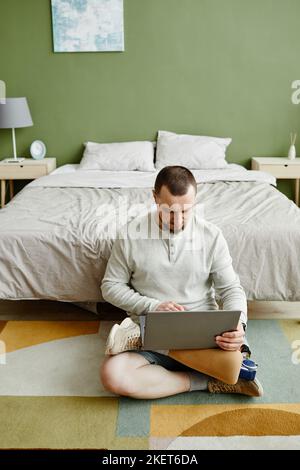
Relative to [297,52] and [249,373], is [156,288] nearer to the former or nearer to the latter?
[249,373]

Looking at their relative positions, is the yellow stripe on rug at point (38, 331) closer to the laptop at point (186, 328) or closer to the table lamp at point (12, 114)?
the laptop at point (186, 328)

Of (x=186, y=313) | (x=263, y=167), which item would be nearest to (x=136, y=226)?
(x=186, y=313)

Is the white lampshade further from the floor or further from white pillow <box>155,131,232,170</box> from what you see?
the floor

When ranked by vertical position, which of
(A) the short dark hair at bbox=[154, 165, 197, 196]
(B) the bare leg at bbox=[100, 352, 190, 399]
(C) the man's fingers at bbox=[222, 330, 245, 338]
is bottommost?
(B) the bare leg at bbox=[100, 352, 190, 399]

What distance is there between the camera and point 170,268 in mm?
1833

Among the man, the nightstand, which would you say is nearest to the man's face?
the man

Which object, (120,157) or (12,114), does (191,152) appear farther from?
(12,114)

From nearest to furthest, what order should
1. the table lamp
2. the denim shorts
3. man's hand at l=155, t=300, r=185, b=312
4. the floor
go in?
man's hand at l=155, t=300, r=185, b=312
the denim shorts
the floor
the table lamp

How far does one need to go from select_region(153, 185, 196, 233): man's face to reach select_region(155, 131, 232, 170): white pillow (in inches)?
77.8

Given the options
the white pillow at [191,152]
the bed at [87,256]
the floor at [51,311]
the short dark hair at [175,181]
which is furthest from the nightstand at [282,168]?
the short dark hair at [175,181]

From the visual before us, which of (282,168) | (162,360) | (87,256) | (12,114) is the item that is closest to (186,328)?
(162,360)

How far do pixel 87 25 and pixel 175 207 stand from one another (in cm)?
269

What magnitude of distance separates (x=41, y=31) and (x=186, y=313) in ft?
10.4

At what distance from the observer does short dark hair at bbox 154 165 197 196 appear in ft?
5.63
